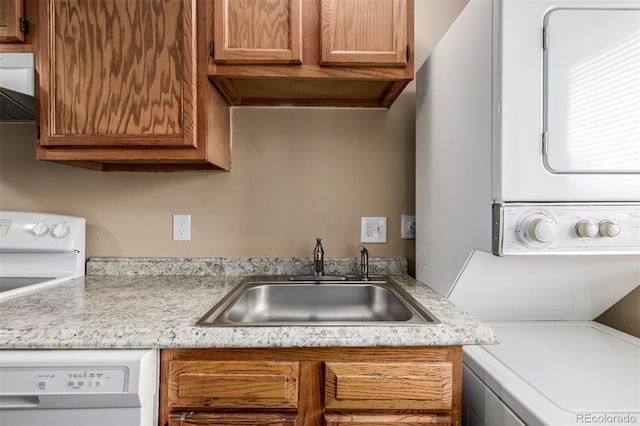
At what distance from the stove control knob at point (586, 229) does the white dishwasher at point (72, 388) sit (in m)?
1.17

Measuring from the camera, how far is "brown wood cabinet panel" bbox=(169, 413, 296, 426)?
0.93 m

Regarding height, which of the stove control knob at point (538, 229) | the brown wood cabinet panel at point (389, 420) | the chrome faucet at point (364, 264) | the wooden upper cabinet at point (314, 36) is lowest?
the brown wood cabinet panel at point (389, 420)

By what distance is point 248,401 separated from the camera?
3.03 ft

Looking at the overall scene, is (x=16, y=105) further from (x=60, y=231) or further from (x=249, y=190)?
(x=249, y=190)

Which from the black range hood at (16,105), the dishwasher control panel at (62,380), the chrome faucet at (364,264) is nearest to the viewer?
the dishwasher control panel at (62,380)

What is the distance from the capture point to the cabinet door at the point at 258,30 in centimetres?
123

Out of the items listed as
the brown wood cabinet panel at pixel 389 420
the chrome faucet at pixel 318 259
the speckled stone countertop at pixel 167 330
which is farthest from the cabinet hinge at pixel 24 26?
the brown wood cabinet panel at pixel 389 420

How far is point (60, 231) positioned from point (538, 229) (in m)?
1.80

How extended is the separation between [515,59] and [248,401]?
1.15m

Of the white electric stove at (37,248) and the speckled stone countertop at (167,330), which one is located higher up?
the white electric stove at (37,248)

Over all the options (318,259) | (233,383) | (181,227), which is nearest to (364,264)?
(318,259)

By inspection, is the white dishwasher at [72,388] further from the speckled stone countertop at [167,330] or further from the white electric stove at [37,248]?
the white electric stove at [37,248]

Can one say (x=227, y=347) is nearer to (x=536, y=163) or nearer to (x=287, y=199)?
(x=287, y=199)

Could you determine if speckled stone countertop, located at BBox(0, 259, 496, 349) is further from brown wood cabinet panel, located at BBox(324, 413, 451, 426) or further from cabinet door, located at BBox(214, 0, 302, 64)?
cabinet door, located at BBox(214, 0, 302, 64)
